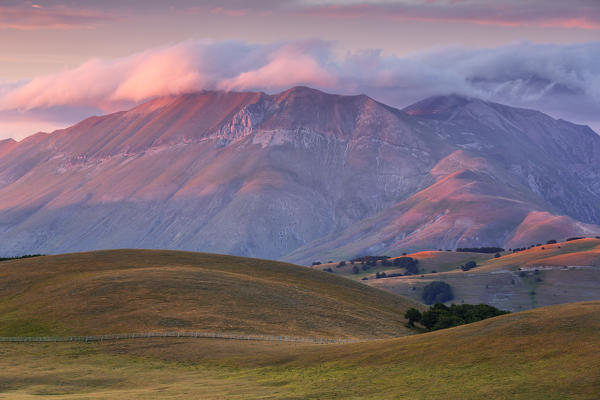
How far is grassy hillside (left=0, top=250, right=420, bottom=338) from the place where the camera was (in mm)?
121375

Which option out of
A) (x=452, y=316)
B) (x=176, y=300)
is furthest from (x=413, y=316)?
(x=176, y=300)

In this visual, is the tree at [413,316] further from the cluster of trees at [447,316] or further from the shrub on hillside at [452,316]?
the shrub on hillside at [452,316]

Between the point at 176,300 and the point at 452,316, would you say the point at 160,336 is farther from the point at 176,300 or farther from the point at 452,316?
the point at 452,316

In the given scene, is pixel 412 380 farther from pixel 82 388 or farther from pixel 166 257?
pixel 166 257

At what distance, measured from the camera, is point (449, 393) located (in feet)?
211

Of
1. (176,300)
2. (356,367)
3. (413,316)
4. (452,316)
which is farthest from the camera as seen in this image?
(413,316)

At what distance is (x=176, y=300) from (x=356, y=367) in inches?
2375

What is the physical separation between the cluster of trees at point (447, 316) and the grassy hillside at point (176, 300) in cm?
404

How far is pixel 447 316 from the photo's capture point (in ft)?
497

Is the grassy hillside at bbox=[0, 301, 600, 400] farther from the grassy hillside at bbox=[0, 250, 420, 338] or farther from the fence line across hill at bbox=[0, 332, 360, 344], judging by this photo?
the grassy hillside at bbox=[0, 250, 420, 338]

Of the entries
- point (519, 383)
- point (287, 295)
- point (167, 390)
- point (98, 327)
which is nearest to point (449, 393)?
point (519, 383)

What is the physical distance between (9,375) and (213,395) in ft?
97.1

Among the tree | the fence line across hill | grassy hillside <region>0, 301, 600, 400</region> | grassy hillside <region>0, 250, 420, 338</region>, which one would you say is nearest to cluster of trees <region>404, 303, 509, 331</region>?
the tree

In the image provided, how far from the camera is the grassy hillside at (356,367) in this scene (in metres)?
66.1
